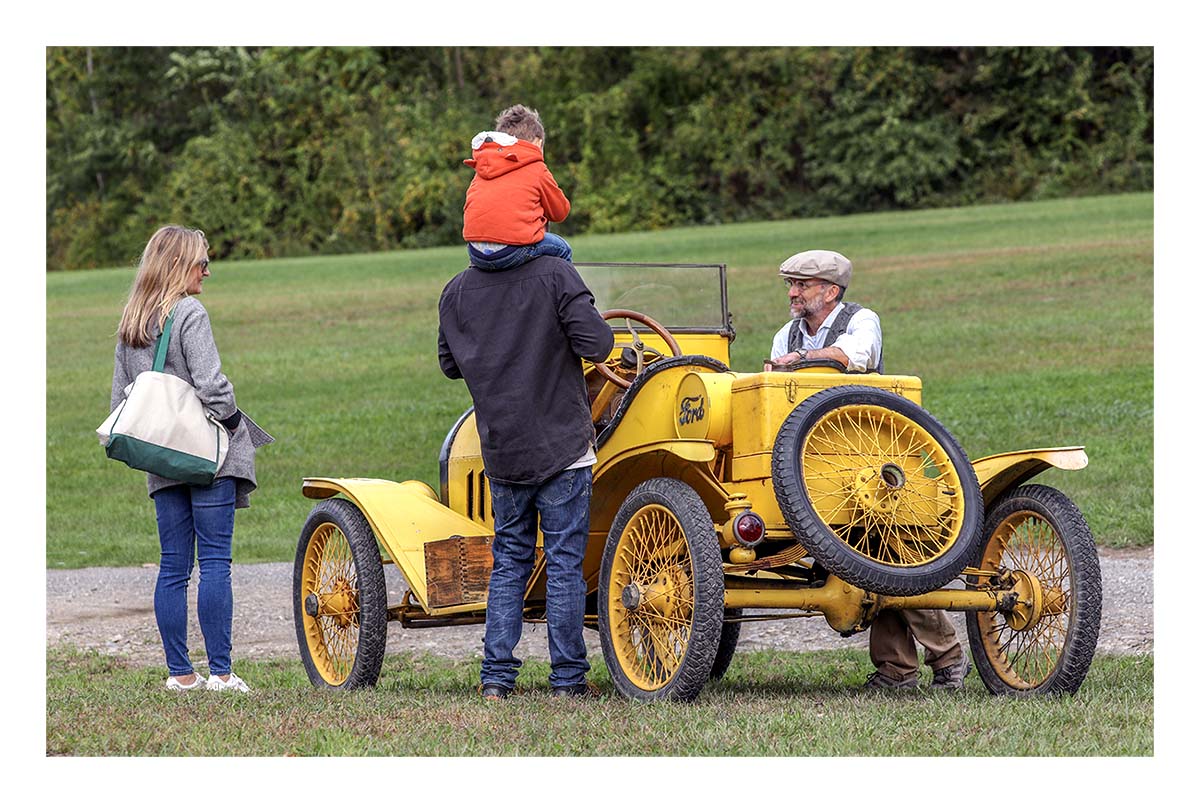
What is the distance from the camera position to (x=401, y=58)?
41062mm

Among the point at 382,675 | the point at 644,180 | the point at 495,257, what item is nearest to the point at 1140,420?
the point at 382,675

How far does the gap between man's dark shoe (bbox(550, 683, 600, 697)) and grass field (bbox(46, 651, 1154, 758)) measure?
0.20ft

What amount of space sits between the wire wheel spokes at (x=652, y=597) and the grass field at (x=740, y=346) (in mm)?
6111

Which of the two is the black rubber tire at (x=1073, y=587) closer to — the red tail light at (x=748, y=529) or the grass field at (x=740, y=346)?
the red tail light at (x=748, y=529)

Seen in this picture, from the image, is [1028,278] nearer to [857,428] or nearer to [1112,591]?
[1112,591]

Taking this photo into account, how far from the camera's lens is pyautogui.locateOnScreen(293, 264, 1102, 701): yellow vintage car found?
534 cm

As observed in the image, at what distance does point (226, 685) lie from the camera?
639 centimetres

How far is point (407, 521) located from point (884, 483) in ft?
6.97

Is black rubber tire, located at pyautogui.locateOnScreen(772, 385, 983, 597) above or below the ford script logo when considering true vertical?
below

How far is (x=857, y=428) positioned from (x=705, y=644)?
88 cm

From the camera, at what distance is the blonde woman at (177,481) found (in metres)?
6.24

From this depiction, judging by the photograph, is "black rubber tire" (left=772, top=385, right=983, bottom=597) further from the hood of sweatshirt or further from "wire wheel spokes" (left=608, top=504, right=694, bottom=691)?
the hood of sweatshirt

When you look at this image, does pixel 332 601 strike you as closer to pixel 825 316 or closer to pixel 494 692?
pixel 494 692

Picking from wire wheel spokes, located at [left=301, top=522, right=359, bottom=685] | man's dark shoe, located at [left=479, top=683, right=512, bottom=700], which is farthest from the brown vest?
wire wheel spokes, located at [left=301, top=522, right=359, bottom=685]
